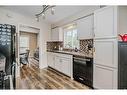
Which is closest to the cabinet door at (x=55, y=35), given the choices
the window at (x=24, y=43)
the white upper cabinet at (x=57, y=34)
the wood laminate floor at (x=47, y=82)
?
the white upper cabinet at (x=57, y=34)

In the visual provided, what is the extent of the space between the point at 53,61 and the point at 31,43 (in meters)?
6.10

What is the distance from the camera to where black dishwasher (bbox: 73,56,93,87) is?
10.5 feet

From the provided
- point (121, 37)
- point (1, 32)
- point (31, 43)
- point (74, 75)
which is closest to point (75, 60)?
point (74, 75)

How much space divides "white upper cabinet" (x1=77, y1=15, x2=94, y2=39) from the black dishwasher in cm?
69

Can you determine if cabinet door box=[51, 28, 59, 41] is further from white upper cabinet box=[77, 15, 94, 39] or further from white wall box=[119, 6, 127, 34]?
white wall box=[119, 6, 127, 34]

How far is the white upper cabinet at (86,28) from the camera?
11.5 feet

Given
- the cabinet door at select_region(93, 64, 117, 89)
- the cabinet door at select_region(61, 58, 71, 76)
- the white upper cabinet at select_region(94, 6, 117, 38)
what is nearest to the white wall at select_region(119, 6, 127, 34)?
the white upper cabinet at select_region(94, 6, 117, 38)

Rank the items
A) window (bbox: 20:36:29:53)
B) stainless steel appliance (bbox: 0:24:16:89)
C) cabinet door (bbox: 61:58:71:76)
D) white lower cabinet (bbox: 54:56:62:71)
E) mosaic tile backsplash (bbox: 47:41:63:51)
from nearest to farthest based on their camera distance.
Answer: stainless steel appliance (bbox: 0:24:16:89) → cabinet door (bbox: 61:58:71:76) → white lower cabinet (bbox: 54:56:62:71) → mosaic tile backsplash (bbox: 47:41:63:51) → window (bbox: 20:36:29:53)

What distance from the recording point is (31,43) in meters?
11.0

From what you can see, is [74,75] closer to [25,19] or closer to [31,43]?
[25,19]

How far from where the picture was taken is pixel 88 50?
13.1 feet
